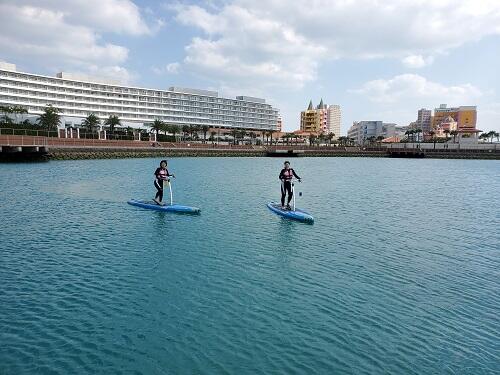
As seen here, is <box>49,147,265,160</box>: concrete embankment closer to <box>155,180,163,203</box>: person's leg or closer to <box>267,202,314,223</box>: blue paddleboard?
<box>155,180,163,203</box>: person's leg

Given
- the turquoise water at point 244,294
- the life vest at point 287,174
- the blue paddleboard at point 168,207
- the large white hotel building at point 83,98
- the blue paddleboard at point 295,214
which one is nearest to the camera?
the turquoise water at point 244,294

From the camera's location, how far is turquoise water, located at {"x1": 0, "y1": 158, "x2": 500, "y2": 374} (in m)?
8.12

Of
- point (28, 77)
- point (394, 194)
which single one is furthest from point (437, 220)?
point (28, 77)

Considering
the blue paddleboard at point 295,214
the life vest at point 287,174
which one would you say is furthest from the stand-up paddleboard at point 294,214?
the life vest at point 287,174

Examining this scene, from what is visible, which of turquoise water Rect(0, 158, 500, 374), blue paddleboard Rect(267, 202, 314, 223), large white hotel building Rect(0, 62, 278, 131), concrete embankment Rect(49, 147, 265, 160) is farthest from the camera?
large white hotel building Rect(0, 62, 278, 131)

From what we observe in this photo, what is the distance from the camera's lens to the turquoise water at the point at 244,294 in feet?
26.6

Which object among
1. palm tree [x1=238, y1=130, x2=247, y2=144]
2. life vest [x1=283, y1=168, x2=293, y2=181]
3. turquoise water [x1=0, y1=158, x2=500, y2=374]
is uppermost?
palm tree [x1=238, y1=130, x2=247, y2=144]

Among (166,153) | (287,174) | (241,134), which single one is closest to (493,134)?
(241,134)

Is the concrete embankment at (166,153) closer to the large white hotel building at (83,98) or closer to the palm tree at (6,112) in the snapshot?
the palm tree at (6,112)

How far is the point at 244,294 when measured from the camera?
11.4 m

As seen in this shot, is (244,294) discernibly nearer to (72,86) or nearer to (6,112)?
(6,112)

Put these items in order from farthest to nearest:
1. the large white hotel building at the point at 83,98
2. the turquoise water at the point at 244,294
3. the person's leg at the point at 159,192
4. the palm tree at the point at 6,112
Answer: the large white hotel building at the point at 83,98 < the palm tree at the point at 6,112 < the person's leg at the point at 159,192 < the turquoise water at the point at 244,294

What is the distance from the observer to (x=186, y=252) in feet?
51.8

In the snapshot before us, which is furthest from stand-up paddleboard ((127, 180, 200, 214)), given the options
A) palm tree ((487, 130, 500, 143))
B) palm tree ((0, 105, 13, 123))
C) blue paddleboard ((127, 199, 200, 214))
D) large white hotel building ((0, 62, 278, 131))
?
palm tree ((487, 130, 500, 143))
